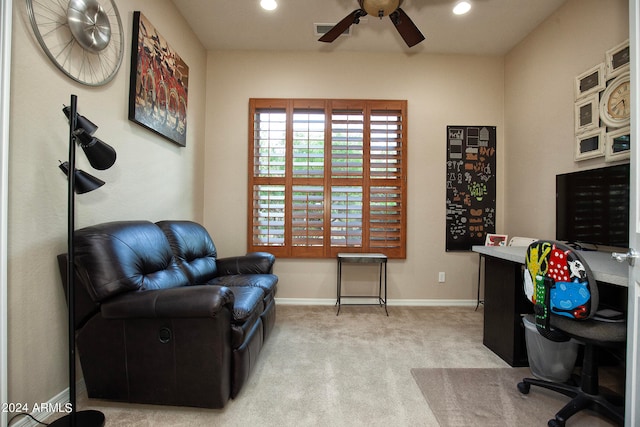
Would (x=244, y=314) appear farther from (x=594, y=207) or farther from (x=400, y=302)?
(x=594, y=207)

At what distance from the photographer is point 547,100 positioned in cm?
287

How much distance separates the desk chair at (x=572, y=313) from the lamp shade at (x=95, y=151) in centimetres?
237

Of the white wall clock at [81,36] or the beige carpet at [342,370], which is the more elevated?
the white wall clock at [81,36]

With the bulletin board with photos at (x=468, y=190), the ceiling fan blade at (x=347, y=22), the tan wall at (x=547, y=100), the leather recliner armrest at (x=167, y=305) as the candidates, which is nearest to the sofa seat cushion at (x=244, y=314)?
the leather recliner armrest at (x=167, y=305)

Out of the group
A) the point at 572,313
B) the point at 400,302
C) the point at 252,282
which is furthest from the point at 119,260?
the point at 400,302

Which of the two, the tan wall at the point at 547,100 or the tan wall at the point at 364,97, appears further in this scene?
the tan wall at the point at 364,97

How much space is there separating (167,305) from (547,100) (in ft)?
12.3

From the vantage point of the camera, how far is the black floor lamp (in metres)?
1.34

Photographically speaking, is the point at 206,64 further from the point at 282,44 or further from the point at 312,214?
the point at 312,214

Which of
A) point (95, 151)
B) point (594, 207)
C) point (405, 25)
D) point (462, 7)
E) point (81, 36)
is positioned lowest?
point (594, 207)

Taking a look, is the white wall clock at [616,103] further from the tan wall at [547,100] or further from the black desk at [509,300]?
the black desk at [509,300]

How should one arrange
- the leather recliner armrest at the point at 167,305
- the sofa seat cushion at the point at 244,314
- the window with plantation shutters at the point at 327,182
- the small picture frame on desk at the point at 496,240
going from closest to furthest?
the leather recliner armrest at the point at 167,305, the sofa seat cushion at the point at 244,314, the small picture frame on desk at the point at 496,240, the window with plantation shutters at the point at 327,182

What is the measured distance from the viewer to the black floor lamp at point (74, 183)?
1339 mm

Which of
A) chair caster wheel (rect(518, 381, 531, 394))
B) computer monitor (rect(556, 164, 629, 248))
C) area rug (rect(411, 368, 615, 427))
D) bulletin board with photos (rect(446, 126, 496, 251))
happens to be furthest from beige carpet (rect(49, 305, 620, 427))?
computer monitor (rect(556, 164, 629, 248))
